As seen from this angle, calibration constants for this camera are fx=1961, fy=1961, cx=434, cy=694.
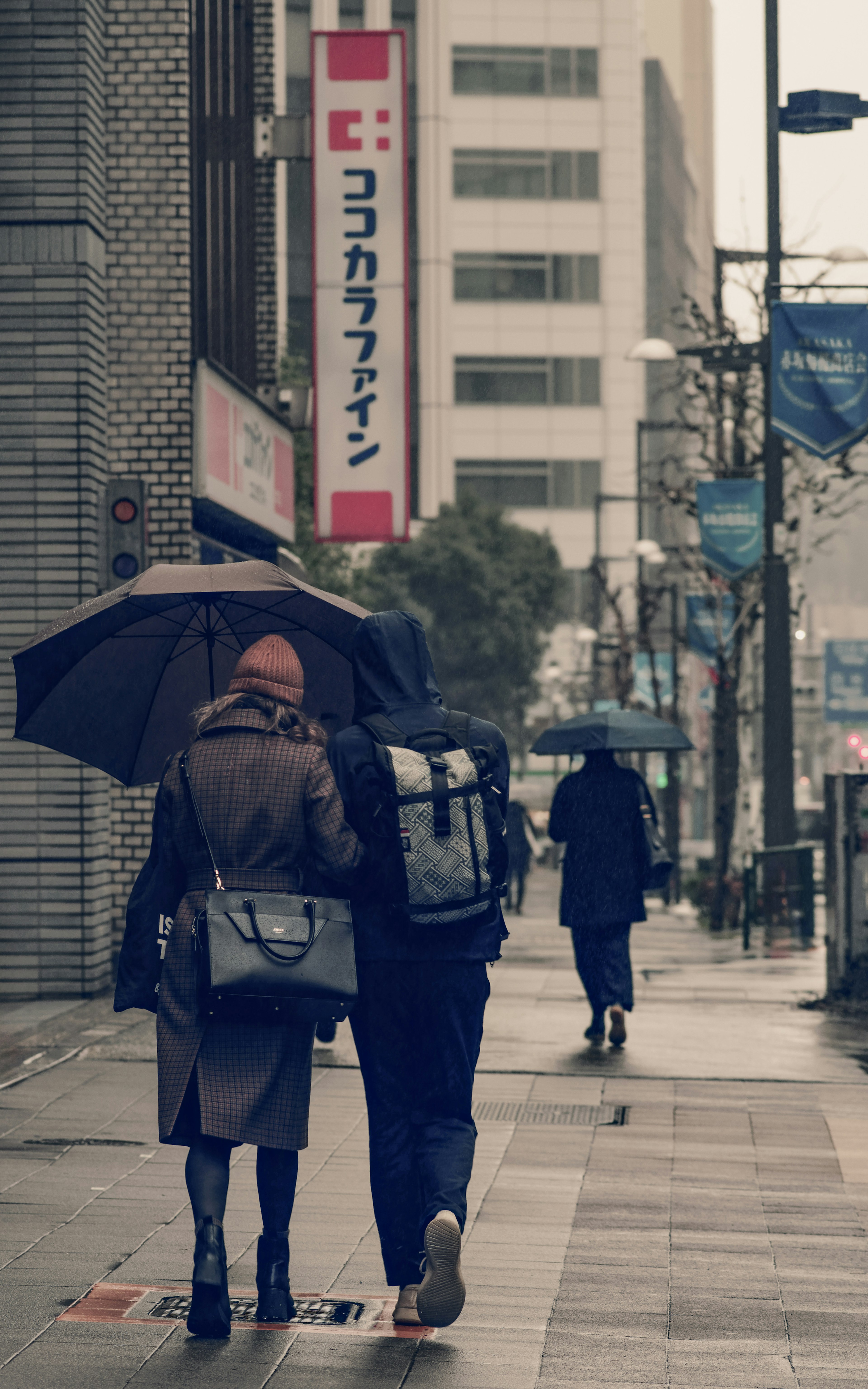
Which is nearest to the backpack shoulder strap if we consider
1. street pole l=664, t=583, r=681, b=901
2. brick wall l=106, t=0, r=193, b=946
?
brick wall l=106, t=0, r=193, b=946

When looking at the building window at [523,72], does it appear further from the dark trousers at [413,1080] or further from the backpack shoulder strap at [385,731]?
the dark trousers at [413,1080]

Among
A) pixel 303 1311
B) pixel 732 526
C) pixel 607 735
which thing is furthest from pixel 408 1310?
pixel 732 526

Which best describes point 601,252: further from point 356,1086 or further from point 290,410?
point 356,1086

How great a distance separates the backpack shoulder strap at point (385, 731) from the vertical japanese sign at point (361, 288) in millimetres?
11099

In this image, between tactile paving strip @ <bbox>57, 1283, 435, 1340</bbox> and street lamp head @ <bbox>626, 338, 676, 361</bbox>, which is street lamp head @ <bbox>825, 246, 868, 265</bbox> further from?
tactile paving strip @ <bbox>57, 1283, 435, 1340</bbox>

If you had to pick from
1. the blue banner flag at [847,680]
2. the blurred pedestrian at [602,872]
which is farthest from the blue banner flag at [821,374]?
the blue banner flag at [847,680]

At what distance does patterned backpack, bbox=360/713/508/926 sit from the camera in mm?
4891

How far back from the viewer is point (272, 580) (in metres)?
5.45

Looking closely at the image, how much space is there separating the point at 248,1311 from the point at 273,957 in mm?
1104

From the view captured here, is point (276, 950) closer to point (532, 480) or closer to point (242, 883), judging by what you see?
point (242, 883)

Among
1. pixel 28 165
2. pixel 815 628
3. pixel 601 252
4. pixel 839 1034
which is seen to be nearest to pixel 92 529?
pixel 28 165

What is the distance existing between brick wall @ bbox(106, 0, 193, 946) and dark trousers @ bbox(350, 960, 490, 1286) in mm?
8232

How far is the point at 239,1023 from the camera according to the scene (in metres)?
4.91

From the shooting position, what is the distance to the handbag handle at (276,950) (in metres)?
4.75
